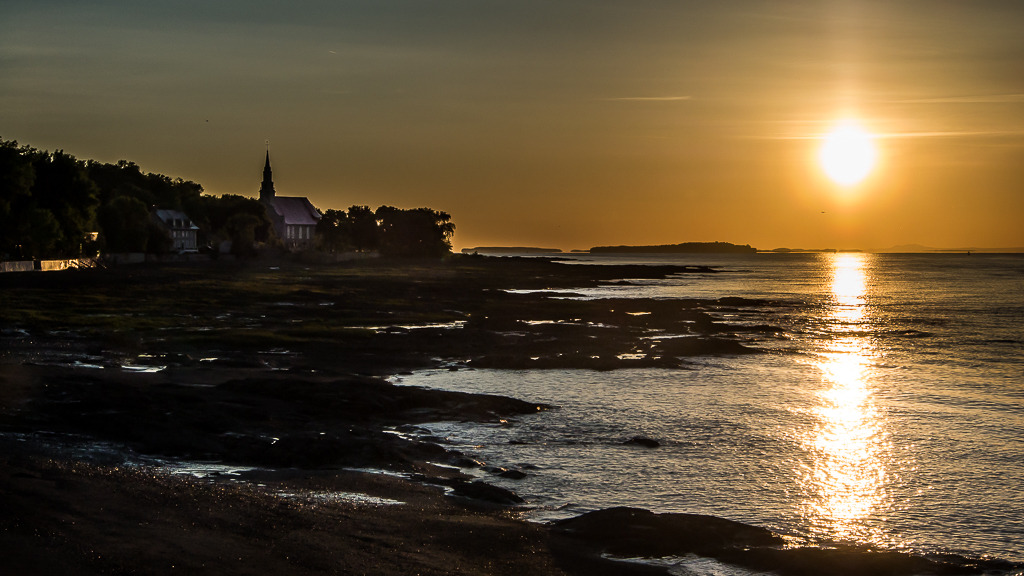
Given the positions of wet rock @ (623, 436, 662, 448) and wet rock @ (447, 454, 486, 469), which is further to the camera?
wet rock @ (623, 436, 662, 448)

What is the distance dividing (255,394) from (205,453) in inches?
255

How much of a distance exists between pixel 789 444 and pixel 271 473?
1204 cm

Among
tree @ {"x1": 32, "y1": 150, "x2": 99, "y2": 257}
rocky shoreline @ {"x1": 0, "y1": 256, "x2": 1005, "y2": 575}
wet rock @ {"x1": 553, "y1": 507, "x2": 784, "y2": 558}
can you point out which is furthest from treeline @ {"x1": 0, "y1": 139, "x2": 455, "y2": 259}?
wet rock @ {"x1": 553, "y1": 507, "x2": 784, "y2": 558}

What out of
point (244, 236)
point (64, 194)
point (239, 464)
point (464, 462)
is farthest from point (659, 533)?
point (244, 236)

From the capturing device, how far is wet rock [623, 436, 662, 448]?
19781 mm

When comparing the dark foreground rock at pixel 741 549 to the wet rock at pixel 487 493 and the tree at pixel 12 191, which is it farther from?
the tree at pixel 12 191

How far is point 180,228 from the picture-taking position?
16425 centimetres

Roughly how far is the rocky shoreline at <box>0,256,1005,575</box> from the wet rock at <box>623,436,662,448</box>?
3.79m

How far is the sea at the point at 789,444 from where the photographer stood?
1459cm

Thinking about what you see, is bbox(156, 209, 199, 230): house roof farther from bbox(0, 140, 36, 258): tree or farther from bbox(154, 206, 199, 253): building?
bbox(0, 140, 36, 258): tree

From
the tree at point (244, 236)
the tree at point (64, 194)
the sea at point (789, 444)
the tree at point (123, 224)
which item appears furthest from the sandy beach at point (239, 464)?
the tree at point (244, 236)

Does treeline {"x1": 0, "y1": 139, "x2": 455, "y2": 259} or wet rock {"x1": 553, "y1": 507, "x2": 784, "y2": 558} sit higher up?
treeline {"x1": 0, "y1": 139, "x2": 455, "y2": 259}

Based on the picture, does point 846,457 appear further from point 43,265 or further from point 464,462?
point 43,265

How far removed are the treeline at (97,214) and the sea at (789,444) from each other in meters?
69.0
